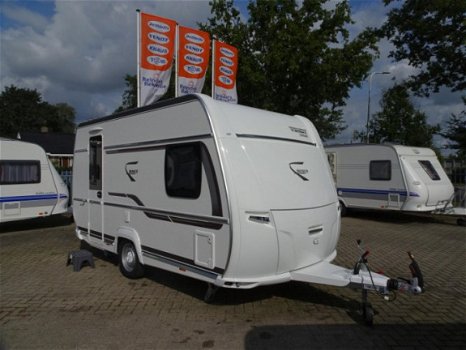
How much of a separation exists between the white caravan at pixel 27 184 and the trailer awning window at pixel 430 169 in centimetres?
1118

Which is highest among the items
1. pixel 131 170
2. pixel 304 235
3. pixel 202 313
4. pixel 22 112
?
pixel 22 112

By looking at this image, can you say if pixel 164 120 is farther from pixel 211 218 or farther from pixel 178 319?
pixel 178 319

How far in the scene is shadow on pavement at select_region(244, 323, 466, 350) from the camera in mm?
4367

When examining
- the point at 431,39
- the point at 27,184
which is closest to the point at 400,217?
the point at 431,39

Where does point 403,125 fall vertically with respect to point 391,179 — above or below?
above

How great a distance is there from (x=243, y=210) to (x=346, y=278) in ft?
5.03

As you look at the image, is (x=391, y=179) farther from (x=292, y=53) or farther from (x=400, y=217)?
(x=292, y=53)

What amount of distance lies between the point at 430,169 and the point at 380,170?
166 centimetres

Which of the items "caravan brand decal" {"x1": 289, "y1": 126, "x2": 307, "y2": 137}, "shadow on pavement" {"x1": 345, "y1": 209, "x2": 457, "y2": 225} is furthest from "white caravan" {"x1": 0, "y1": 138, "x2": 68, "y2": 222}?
"shadow on pavement" {"x1": 345, "y1": 209, "x2": 457, "y2": 225}

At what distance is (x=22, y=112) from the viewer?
7025 cm

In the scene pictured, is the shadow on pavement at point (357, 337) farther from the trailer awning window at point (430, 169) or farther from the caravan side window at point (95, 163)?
the trailer awning window at point (430, 169)

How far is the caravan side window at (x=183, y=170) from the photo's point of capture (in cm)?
519

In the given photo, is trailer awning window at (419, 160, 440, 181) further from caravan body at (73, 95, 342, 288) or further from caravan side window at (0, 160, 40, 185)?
caravan side window at (0, 160, 40, 185)

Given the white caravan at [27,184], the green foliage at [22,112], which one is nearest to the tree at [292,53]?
the white caravan at [27,184]
